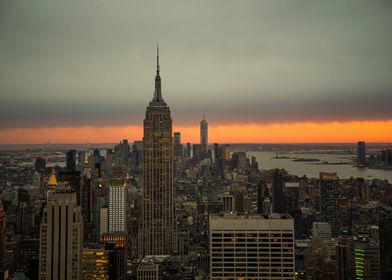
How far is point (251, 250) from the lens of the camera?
7902mm

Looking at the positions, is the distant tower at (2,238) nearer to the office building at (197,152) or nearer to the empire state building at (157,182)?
the office building at (197,152)

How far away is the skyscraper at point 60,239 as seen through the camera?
8.01 metres

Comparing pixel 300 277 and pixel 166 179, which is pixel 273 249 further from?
pixel 166 179

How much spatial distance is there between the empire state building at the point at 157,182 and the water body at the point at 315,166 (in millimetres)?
7709

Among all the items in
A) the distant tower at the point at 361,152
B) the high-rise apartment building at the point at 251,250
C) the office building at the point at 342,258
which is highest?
the distant tower at the point at 361,152

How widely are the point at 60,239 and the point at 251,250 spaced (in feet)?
11.3

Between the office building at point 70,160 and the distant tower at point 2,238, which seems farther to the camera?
the office building at point 70,160

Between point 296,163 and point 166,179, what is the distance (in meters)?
10.1

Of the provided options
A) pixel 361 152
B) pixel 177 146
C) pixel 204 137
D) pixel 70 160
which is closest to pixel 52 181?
pixel 70 160

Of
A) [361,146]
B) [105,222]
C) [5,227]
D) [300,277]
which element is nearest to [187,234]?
[105,222]

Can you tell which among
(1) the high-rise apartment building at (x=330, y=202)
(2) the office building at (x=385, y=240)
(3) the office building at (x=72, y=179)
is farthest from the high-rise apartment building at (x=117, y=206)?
→ (2) the office building at (x=385, y=240)

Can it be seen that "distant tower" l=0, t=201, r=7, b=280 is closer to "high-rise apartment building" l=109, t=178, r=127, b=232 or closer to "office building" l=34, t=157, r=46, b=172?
"office building" l=34, t=157, r=46, b=172

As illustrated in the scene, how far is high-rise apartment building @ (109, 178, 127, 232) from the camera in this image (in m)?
13.9

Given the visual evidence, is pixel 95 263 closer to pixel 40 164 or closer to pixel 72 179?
pixel 72 179
